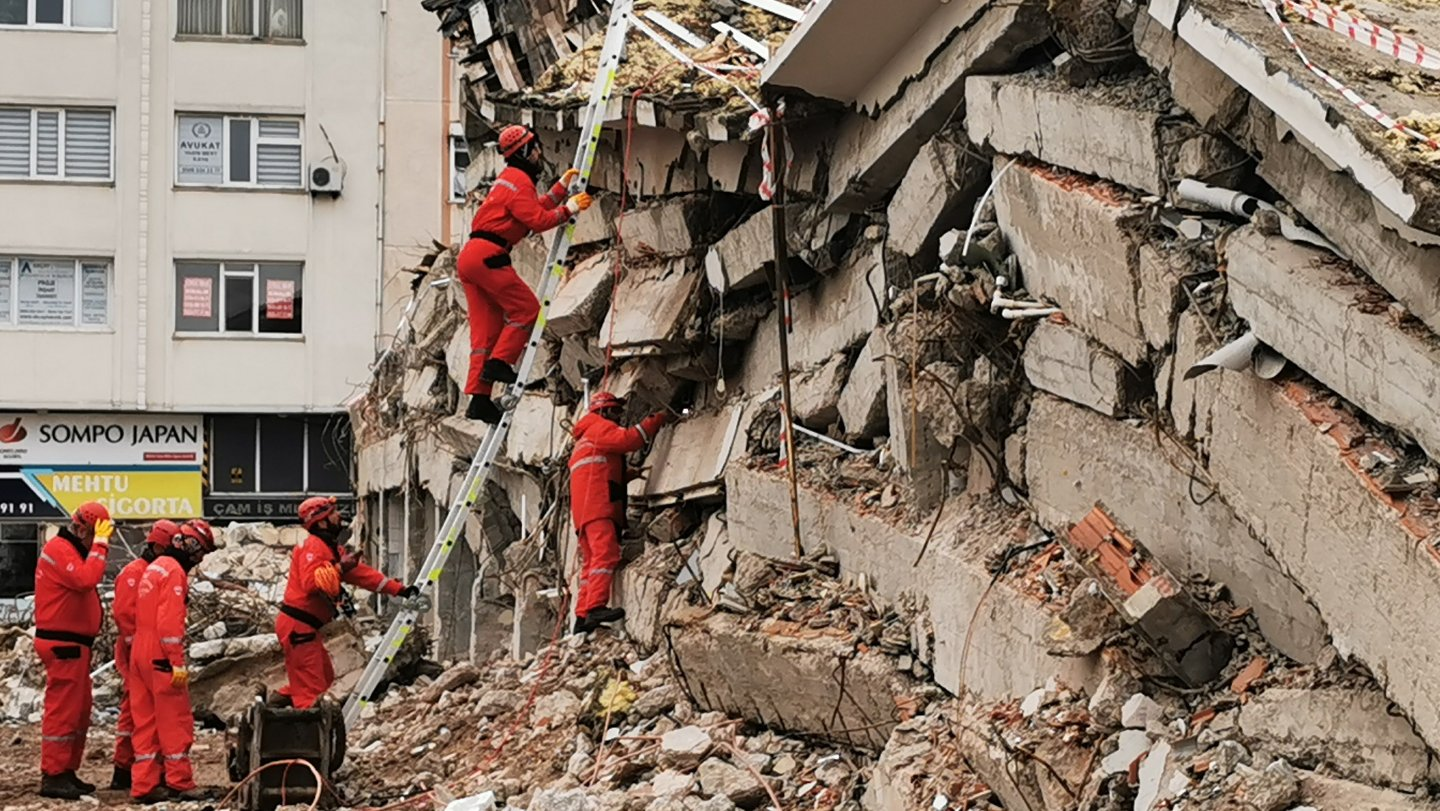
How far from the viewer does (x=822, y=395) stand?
36.4 feet

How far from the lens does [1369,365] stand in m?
5.97

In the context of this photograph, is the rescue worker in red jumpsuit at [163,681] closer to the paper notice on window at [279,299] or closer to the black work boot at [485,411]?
the black work boot at [485,411]

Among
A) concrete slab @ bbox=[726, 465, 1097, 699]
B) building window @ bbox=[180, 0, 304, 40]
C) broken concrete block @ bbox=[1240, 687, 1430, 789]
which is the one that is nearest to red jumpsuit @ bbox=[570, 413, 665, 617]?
concrete slab @ bbox=[726, 465, 1097, 699]

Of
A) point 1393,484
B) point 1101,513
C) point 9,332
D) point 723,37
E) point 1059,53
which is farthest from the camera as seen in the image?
point 9,332

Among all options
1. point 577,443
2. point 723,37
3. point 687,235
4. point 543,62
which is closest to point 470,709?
point 577,443

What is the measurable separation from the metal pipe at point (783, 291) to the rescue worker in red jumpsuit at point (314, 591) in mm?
2943

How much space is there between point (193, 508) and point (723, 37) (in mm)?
22051

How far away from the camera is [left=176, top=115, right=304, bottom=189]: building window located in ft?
109

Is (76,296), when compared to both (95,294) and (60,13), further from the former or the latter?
(60,13)

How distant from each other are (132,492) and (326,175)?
18.4ft

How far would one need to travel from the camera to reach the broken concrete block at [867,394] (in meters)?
10.2

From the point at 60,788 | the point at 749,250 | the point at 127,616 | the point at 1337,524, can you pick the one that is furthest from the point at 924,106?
the point at 60,788

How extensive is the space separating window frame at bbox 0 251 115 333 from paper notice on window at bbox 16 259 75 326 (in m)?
0.05

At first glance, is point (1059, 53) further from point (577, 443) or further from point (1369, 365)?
point (577, 443)
